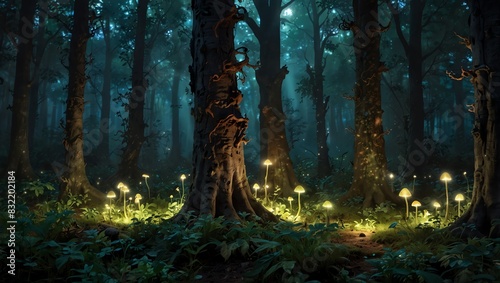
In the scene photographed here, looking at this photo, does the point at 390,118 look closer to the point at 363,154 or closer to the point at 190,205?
the point at 363,154

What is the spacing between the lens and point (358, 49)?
9.27 meters

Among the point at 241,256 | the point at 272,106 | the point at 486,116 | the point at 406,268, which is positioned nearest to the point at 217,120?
the point at 241,256

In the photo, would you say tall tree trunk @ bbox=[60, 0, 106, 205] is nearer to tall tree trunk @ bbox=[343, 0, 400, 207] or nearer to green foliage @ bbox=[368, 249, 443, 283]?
→ tall tree trunk @ bbox=[343, 0, 400, 207]

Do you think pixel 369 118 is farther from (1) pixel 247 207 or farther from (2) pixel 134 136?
(2) pixel 134 136

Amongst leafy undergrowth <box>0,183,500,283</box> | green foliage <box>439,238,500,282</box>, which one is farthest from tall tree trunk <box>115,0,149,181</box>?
green foliage <box>439,238,500,282</box>

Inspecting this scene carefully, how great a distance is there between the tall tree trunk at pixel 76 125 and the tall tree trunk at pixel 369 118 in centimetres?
741

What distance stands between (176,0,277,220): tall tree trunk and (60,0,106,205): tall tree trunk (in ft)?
15.6

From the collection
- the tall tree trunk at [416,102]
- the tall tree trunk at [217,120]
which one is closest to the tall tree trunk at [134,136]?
the tall tree trunk at [217,120]

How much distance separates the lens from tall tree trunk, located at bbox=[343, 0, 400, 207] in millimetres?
8695

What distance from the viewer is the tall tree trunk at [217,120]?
245 inches

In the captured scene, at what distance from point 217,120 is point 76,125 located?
5.53 m

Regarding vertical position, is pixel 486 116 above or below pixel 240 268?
Answer: above

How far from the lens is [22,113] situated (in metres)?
13.4

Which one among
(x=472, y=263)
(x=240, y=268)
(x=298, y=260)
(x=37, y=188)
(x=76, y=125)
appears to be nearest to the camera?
(x=472, y=263)
